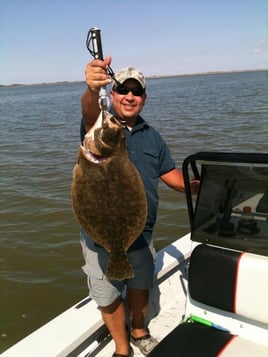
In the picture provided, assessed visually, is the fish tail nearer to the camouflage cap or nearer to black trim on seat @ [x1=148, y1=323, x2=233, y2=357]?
black trim on seat @ [x1=148, y1=323, x2=233, y2=357]

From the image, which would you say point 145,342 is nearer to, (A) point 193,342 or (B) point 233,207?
(A) point 193,342

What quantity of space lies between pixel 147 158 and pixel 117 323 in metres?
1.36

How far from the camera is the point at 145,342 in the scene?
343 cm

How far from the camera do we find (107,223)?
2.42 meters

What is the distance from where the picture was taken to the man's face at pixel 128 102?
296cm

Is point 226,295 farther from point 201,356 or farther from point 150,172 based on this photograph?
point 150,172

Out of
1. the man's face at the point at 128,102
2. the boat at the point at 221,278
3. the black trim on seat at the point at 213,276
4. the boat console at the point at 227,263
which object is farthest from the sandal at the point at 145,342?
the man's face at the point at 128,102

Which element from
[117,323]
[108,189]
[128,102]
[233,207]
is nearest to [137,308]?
[117,323]

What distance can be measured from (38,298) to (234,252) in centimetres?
401

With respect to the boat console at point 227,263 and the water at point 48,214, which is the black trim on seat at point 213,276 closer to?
the boat console at point 227,263

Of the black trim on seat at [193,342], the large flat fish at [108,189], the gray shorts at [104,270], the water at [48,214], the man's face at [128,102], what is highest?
the man's face at [128,102]

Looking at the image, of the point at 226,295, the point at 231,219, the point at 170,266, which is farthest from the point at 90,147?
the point at 170,266

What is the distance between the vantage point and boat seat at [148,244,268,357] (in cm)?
265

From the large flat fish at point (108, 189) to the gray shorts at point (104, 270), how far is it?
0.51 metres
